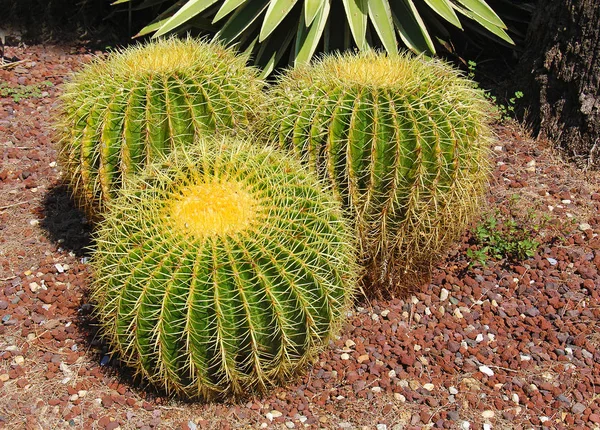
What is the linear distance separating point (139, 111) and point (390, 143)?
4.08 ft

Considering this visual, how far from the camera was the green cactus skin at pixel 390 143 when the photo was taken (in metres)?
3.52

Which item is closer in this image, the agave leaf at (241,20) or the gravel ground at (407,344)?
the gravel ground at (407,344)

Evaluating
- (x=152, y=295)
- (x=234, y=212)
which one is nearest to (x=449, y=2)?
(x=234, y=212)

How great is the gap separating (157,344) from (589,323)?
226 cm

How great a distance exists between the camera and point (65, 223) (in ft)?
15.4

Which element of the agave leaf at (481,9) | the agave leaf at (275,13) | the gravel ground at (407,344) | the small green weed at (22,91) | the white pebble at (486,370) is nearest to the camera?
the gravel ground at (407,344)

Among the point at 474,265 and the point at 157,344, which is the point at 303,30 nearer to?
the point at 474,265

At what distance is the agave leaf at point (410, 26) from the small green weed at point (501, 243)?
1392 millimetres

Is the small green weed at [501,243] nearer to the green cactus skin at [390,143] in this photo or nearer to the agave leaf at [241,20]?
the green cactus skin at [390,143]

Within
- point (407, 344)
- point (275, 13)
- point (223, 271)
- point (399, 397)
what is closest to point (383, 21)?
point (275, 13)

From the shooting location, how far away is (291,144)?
3645 millimetres

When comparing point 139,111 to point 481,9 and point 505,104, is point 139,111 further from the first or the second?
point 505,104

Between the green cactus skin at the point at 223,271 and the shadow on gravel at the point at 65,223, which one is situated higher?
the green cactus skin at the point at 223,271

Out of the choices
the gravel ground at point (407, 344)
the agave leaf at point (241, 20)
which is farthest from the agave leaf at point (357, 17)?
the gravel ground at point (407, 344)
